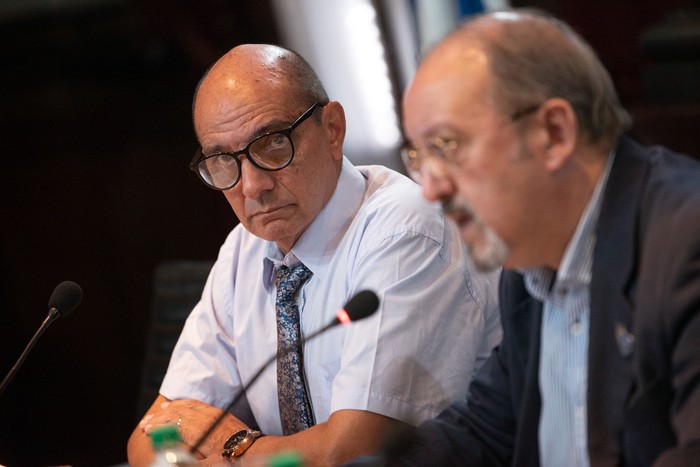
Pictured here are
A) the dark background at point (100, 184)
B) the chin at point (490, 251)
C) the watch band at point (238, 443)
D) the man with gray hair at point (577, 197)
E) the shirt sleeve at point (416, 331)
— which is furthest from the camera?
the dark background at point (100, 184)

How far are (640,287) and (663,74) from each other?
3.39m

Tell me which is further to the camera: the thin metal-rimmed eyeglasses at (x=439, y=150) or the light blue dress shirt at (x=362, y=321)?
the light blue dress shirt at (x=362, y=321)

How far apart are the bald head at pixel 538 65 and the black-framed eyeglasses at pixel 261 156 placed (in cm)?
71

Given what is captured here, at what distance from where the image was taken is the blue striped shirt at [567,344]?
60.5 inches

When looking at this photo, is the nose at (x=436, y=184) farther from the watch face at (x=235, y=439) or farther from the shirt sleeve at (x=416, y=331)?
the watch face at (x=235, y=439)

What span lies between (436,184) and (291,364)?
87cm

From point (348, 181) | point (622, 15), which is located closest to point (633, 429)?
point (348, 181)

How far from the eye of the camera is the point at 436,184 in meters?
1.55

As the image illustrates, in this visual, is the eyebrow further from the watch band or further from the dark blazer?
the dark blazer

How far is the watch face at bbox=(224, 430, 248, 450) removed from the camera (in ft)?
7.07

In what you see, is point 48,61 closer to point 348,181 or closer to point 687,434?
point 348,181


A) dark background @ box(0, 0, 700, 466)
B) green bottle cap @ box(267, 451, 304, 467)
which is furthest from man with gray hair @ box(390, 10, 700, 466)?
dark background @ box(0, 0, 700, 466)

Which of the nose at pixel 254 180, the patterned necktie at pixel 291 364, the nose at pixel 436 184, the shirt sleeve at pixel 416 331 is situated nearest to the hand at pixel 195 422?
the patterned necktie at pixel 291 364

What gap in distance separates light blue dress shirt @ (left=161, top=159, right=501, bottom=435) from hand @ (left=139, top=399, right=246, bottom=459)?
6cm
